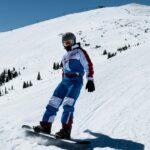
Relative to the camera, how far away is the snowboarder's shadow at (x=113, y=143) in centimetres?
562

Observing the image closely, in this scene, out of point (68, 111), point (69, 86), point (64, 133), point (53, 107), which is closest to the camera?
point (64, 133)

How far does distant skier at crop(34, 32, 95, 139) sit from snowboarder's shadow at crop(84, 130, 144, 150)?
1.64 ft

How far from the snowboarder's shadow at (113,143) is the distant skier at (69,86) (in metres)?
0.50

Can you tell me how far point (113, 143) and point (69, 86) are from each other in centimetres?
120

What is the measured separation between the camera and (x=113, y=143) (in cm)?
584

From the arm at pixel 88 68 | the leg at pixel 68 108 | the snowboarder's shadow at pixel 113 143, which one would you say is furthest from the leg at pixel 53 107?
the snowboarder's shadow at pixel 113 143

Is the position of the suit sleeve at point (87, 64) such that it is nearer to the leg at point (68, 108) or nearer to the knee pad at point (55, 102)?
the leg at point (68, 108)

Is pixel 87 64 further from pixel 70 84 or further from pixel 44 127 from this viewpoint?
pixel 44 127

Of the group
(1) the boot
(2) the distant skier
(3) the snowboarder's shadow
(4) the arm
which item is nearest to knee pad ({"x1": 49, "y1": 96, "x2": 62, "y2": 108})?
(2) the distant skier

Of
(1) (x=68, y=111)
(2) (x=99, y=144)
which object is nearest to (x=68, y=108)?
(1) (x=68, y=111)

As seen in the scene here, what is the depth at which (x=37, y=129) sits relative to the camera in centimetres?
604

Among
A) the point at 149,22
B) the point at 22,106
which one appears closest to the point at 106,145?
the point at 22,106

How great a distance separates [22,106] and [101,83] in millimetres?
3137

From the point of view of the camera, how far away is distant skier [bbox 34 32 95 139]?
6078 mm
